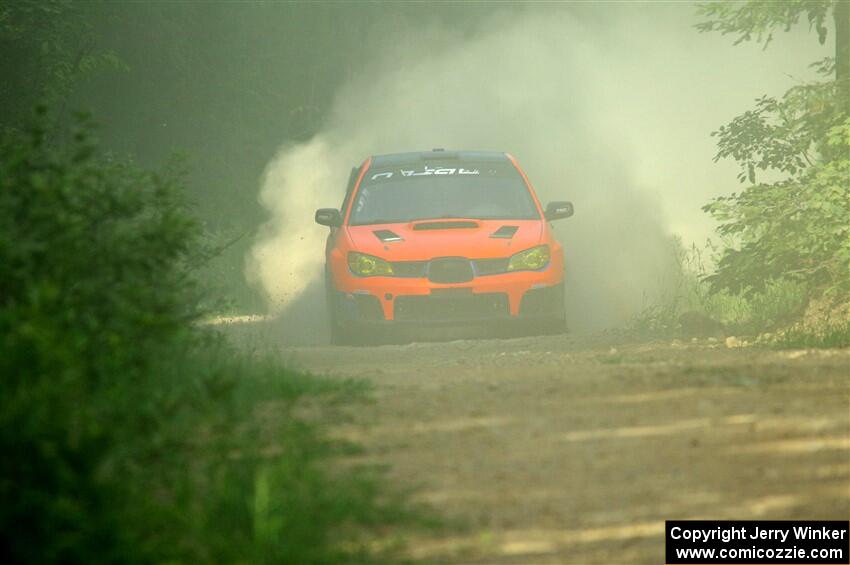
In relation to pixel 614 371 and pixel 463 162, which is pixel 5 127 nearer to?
pixel 463 162

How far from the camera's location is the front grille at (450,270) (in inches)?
548

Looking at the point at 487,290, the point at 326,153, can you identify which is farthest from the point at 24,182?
the point at 326,153

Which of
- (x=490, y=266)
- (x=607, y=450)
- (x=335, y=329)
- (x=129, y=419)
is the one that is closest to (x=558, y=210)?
(x=490, y=266)

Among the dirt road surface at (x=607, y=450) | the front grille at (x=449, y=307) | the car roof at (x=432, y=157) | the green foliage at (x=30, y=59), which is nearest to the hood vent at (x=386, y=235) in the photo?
the front grille at (x=449, y=307)

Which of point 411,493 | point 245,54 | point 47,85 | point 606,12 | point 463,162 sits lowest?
point 411,493

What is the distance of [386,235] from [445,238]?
566 millimetres

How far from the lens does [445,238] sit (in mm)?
14102

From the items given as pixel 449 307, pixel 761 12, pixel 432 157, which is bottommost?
pixel 449 307

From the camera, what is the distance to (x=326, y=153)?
28.5 meters

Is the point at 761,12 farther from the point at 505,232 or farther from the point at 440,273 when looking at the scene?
the point at 440,273

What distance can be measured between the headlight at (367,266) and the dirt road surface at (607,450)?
4615 mm

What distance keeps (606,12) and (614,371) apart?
25980 millimetres

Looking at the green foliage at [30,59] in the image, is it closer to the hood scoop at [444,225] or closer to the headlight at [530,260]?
the hood scoop at [444,225]

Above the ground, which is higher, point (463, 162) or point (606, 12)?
point (606, 12)
